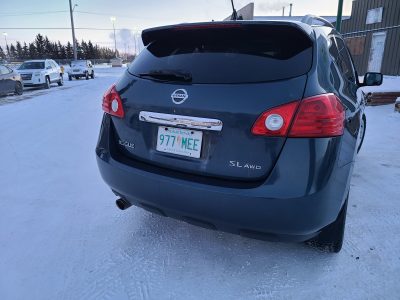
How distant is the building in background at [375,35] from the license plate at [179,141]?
18.3 metres

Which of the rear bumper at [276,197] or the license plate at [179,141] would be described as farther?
the license plate at [179,141]

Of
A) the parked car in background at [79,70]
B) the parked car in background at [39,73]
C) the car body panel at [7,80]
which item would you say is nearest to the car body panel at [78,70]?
the parked car in background at [79,70]

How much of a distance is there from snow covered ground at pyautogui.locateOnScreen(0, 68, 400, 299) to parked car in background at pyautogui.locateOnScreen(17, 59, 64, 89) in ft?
48.3

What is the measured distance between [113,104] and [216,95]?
861mm

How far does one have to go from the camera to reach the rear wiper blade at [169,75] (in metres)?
1.95

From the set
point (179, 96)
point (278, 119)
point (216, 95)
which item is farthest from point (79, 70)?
point (278, 119)

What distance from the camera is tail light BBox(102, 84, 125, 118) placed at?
7.20ft

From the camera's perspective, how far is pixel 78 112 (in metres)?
8.39

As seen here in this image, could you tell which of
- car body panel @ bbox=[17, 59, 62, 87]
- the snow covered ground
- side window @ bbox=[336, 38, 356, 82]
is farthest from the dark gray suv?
car body panel @ bbox=[17, 59, 62, 87]

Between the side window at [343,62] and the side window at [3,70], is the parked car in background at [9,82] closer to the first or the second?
the side window at [3,70]

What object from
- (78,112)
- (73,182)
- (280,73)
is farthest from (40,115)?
(280,73)

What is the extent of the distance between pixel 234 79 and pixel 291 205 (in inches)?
30.5

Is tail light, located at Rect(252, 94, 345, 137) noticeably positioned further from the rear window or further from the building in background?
the building in background

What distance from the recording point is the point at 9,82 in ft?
42.3
